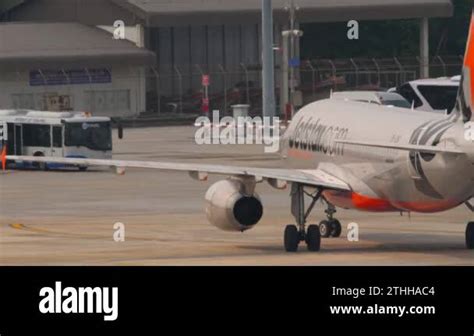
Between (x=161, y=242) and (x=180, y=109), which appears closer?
(x=161, y=242)

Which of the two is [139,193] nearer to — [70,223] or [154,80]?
[70,223]

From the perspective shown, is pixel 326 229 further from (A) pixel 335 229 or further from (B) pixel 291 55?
(B) pixel 291 55

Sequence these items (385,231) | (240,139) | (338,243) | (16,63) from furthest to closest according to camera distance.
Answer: (16,63) → (240,139) → (385,231) → (338,243)

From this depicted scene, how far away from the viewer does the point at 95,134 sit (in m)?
85.3

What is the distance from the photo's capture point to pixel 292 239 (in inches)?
Result: 1741

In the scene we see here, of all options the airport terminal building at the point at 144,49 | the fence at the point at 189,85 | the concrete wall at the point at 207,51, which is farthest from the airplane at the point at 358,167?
the concrete wall at the point at 207,51

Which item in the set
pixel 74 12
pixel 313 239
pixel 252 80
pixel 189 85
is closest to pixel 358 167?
pixel 313 239

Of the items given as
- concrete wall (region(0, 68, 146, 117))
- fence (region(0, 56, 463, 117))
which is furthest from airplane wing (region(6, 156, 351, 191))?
fence (region(0, 56, 463, 117))

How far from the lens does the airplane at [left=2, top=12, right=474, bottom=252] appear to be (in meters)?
39.8

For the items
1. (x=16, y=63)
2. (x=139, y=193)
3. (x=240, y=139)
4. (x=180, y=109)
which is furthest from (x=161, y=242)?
(x=180, y=109)

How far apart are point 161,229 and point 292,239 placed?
29.5 feet

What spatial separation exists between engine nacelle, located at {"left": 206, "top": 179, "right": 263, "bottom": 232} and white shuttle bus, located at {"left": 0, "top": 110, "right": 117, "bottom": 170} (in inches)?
1577

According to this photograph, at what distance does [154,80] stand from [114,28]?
6094mm

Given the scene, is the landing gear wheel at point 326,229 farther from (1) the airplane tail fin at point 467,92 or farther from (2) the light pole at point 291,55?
(2) the light pole at point 291,55
